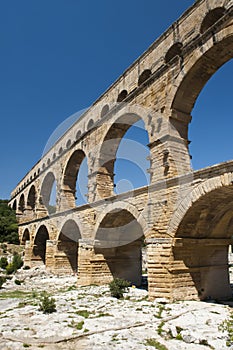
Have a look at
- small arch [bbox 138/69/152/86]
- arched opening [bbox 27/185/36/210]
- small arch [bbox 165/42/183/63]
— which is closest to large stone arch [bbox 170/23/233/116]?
small arch [bbox 165/42/183/63]

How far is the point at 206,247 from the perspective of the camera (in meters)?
9.88

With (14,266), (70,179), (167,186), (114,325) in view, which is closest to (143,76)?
(167,186)

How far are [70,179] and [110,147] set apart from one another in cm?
633

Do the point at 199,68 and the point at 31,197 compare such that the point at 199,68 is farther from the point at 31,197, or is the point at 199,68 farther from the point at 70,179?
the point at 31,197

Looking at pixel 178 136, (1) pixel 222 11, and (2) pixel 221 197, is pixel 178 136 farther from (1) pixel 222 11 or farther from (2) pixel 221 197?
(1) pixel 222 11

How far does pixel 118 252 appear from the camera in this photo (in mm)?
14297

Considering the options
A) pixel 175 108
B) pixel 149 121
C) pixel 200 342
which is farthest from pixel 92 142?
pixel 200 342

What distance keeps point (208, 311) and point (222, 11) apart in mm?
10041

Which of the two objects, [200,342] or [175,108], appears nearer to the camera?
[200,342]

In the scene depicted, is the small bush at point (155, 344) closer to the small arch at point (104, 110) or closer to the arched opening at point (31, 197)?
the small arch at point (104, 110)

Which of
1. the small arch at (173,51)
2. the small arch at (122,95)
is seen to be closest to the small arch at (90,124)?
the small arch at (122,95)

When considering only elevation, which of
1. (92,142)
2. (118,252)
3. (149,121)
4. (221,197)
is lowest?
(118,252)

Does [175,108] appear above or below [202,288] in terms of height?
above

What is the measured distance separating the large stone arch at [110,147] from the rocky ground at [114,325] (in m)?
6.96
